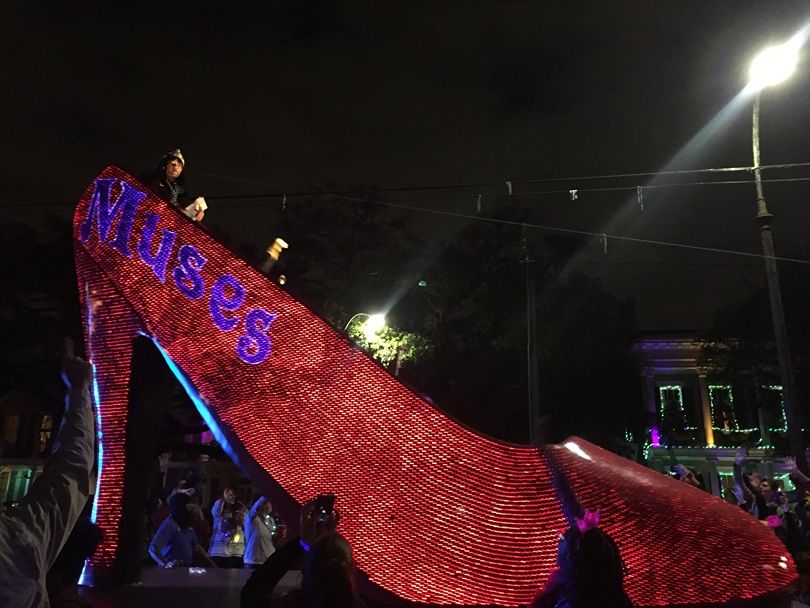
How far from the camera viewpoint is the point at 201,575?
4.62 meters

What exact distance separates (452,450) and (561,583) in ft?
4.12

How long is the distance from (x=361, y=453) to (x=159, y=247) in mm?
1917

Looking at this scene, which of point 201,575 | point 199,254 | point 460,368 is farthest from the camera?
point 460,368

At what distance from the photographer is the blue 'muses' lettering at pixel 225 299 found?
3.67 m

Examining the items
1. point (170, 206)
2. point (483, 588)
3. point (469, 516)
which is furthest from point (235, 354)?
point (483, 588)

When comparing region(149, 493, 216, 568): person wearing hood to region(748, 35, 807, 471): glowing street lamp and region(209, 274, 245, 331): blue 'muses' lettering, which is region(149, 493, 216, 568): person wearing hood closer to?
region(209, 274, 245, 331): blue 'muses' lettering

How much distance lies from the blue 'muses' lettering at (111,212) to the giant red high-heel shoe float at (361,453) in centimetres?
1

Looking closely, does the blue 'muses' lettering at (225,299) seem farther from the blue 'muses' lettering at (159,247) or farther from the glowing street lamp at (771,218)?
the glowing street lamp at (771,218)

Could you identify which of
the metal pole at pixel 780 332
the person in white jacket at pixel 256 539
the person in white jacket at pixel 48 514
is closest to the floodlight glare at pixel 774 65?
the metal pole at pixel 780 332

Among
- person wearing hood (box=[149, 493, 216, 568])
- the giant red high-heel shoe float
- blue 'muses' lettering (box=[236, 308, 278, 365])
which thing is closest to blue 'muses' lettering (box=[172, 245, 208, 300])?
the giant red high-heel shoe float

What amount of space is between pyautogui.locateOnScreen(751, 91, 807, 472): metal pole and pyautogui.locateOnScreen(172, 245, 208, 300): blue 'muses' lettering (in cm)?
868

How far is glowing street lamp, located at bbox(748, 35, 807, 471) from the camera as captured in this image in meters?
8.45

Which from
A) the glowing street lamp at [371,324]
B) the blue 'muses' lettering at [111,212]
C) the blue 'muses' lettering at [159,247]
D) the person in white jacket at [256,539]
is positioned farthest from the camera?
the glowing street lamp at [371,324]

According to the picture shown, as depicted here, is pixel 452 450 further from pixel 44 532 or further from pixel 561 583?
pixel 44 532
